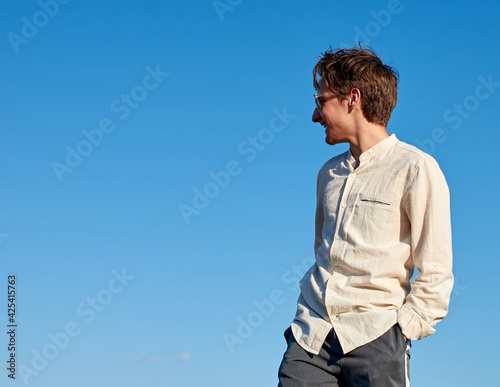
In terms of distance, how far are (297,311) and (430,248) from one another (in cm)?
83

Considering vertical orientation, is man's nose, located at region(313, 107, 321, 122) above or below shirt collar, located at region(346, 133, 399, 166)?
above

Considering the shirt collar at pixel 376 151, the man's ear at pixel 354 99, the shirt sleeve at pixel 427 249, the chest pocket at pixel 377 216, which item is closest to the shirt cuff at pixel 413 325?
the shirt sleeve at pixel 427 249

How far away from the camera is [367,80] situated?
149 inches

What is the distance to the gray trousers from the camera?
3309 mm

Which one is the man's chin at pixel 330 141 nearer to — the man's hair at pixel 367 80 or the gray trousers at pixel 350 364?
the man's hair at pixel 367 80

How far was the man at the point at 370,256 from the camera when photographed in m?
3.32

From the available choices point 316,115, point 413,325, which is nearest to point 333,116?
point 316,115

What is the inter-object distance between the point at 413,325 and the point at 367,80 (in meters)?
1.44

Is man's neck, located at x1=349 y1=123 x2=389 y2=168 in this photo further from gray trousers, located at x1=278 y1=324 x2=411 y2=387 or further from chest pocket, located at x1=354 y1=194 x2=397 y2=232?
gray trousers, located at x1=278 y1=324 x2=411 y2=387

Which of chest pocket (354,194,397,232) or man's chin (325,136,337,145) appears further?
man's chin (325,136,337,145)

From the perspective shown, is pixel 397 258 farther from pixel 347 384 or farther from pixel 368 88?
pixel 368 88

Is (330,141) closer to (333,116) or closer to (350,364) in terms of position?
(333,116)

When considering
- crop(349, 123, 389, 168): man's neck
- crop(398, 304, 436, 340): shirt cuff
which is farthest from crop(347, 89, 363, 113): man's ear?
crop(398, 304, 436, 340): shirt cuff

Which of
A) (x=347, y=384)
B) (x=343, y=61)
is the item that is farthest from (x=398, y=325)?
(x=343, y=61)
